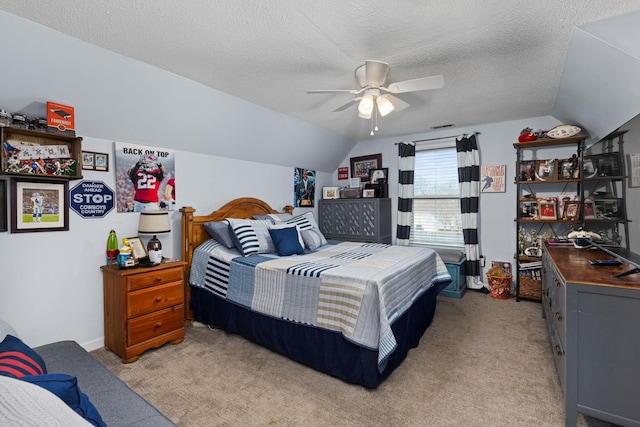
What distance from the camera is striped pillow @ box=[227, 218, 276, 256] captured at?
3053 mm

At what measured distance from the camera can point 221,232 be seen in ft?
10.5

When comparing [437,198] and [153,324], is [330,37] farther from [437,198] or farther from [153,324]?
[437,198]

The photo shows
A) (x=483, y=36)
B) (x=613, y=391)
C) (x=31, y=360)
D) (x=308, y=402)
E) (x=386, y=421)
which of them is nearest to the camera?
(x=31, y=360)

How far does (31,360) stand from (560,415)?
8.65ft

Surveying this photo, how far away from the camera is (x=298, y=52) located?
87.8 inches

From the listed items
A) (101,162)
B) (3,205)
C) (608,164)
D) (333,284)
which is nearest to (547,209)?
(608,164)

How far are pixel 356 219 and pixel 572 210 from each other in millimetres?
2662

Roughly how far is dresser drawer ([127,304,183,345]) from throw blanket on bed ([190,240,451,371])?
0.40 m

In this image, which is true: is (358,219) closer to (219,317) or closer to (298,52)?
(219,317)

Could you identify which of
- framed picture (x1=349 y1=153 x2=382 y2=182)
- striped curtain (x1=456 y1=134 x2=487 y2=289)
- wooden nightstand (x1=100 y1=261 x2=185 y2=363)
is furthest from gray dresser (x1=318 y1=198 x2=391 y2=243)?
wooden nightstand (x1=100 y1=261 x2=185 y2=363)

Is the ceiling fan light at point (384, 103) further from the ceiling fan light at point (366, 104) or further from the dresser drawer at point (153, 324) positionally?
the dresser drawer at point (153, 324)

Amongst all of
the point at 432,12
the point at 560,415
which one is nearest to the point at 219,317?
the point at 560,415

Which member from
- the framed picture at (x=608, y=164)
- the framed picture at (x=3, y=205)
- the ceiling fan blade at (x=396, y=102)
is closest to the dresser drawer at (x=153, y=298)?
the framed picture at (x=3, y=205)

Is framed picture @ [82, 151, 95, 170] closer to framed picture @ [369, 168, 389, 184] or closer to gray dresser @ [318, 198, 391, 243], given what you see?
gray dresser @ [318, 198, 391, 243]
